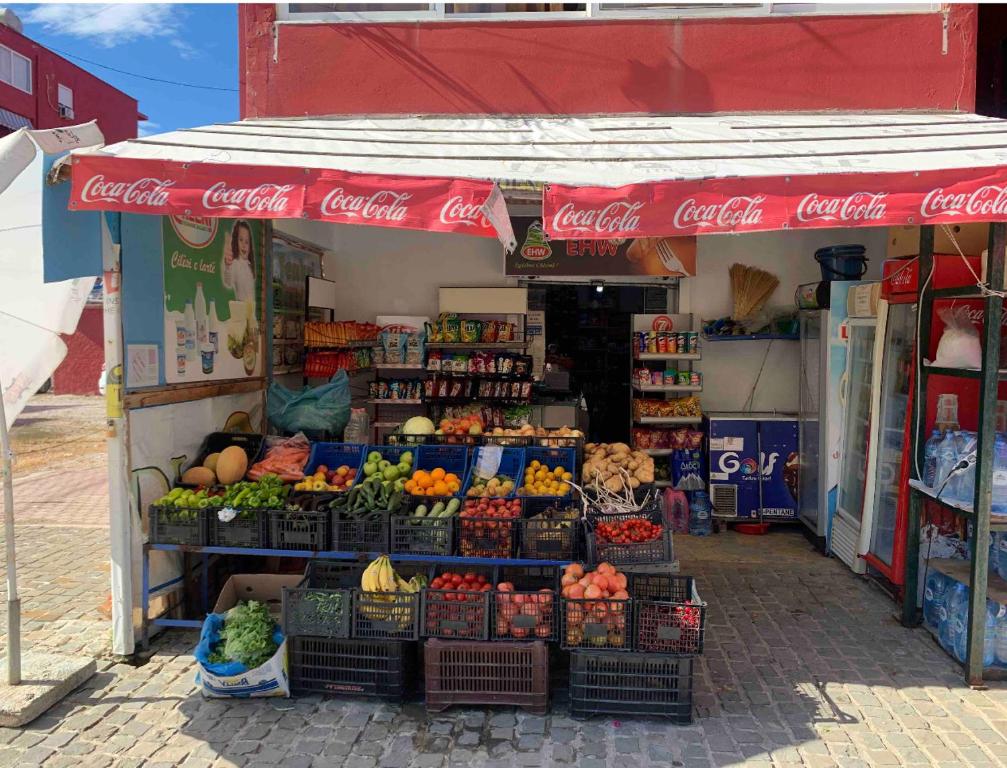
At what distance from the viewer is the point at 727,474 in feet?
27.2

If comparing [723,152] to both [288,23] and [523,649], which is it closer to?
[523,649]

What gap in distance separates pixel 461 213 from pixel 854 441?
16.5 feet

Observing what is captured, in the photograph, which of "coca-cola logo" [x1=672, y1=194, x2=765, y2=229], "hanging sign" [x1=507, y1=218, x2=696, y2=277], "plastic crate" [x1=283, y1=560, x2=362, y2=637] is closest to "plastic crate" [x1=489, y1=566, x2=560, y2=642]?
"plastic crate" [x1=283, y1=560, x2=362, y2=637]

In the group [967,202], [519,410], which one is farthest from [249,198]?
[519,410]

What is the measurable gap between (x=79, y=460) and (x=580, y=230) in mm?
11423

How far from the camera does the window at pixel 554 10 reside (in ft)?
23.2

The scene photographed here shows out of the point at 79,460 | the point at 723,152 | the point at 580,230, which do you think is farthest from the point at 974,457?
the point at 79,460

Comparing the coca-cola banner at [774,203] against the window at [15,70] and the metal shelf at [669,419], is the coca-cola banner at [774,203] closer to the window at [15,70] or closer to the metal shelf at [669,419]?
the metal shelf at [669,419]

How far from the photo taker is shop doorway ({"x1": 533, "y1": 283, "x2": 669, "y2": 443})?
35.5 ft

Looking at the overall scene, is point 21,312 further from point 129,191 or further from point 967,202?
point 967,202

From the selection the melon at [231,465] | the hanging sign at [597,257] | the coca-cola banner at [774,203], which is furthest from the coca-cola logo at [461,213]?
the hanging sign at [597,257]

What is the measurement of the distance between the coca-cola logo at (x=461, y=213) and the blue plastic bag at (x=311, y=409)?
3.34 m

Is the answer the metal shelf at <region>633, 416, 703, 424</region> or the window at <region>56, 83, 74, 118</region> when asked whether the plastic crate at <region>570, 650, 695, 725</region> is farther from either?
the window at <region>56, 83, 74, 118</region>

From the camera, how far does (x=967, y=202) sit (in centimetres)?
411
